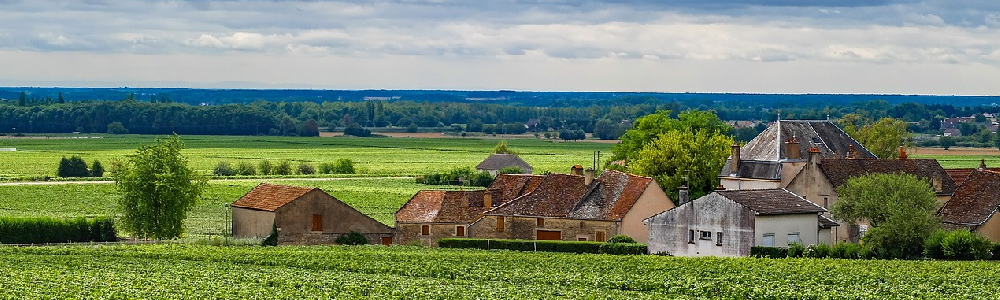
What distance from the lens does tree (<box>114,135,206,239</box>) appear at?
73.1 meters

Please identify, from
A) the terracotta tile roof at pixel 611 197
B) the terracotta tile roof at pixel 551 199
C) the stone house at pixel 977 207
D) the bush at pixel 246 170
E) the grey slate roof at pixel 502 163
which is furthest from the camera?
the bush at pixel 246 170

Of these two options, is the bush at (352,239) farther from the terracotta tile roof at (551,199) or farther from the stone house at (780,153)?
the stone house at (780,153)

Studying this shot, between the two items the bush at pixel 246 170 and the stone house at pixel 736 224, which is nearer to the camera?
the stone house at pixel 736 224

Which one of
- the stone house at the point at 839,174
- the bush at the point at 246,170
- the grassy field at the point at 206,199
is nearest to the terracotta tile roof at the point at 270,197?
the grassy field at the point at 206,199

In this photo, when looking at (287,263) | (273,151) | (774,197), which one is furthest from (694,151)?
(273,151)

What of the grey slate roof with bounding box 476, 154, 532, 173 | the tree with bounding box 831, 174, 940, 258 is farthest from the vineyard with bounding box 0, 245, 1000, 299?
the grey slate roof with bounding box 476, 154, 532, 173

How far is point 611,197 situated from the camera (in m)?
70.8

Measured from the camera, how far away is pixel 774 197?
6419 cm

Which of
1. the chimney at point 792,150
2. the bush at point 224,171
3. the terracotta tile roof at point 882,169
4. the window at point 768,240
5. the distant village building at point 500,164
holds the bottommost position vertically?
the bush at point 224,171

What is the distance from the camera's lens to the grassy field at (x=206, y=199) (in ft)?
285

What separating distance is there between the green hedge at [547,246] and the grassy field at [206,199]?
1438cm

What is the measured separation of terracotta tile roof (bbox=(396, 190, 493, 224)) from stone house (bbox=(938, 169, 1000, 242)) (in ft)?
73.8

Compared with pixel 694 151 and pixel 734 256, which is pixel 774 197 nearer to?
pixel 734 256

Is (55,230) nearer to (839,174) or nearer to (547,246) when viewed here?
(547,246)
